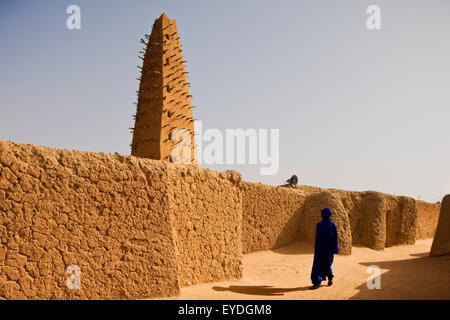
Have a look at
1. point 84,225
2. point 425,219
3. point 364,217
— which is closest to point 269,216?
point 364,217

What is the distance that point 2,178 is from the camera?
4.93 m

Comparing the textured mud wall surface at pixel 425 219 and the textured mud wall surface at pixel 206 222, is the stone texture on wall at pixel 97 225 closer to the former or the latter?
the textured mud wall surface at pixel 206 222

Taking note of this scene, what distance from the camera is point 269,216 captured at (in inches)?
497

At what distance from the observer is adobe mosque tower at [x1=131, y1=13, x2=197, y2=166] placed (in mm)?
16281

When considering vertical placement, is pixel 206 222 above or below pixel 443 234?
above

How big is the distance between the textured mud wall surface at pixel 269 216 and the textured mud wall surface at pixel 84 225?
5.53 meters

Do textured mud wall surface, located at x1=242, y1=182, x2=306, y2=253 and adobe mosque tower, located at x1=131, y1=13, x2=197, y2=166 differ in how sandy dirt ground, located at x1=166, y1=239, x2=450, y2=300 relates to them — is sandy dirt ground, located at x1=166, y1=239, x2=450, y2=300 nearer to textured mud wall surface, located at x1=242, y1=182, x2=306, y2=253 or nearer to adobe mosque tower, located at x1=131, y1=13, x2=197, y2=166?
textured mud wall surface, located at x1=242, y1=182, x2=306, y2=253

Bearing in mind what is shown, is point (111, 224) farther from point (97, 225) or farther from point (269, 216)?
point (269, 216)

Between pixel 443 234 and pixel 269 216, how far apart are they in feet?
16.4

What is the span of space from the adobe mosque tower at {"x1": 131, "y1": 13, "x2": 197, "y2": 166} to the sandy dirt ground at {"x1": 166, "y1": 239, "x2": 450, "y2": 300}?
6587 mm

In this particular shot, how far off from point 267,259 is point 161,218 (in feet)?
19.3

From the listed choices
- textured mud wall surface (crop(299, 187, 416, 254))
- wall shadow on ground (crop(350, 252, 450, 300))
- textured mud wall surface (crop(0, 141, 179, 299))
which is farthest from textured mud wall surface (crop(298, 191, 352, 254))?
textured mud wall surface (crop(0, 141, 179, 299))
